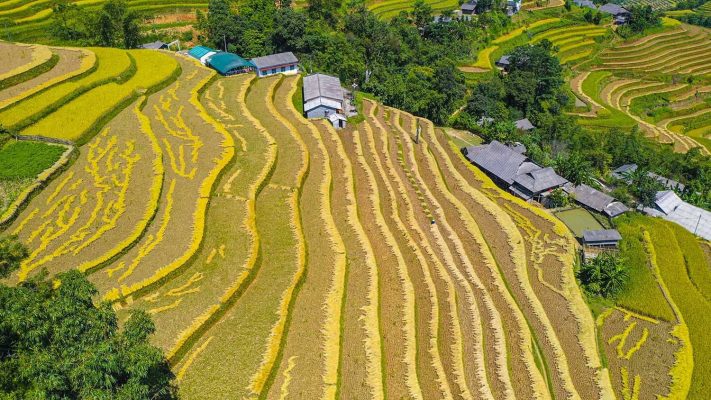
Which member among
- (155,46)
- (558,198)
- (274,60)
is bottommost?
(558,198)

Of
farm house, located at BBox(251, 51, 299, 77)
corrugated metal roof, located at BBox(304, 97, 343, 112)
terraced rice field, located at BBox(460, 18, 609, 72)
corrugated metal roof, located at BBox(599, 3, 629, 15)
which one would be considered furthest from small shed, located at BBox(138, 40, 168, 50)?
corrugated metal roof, located at BBox(599, 3, 629, 15)

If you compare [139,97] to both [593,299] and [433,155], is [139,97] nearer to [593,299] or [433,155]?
[433,155]

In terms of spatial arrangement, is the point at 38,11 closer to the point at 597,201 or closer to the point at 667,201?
the point at 597,201

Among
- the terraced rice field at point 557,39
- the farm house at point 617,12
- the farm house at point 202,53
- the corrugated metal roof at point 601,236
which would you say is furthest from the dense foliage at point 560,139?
the farm house at point 617,12

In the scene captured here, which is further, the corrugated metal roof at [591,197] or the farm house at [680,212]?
the farm house at [680,212]

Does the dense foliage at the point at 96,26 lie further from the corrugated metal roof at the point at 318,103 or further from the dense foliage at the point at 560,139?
the dense foliage at the point at 560,139

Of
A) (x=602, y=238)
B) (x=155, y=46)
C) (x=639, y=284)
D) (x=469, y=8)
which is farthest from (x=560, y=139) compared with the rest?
(x=155, y=46)

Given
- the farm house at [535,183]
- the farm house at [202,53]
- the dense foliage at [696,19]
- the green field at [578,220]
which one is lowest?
the green field at [578,220]

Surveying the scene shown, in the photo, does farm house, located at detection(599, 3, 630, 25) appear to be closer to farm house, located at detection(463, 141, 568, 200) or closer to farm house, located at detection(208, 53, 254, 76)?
farm house, located at detection(463, 141, 568, 200)
